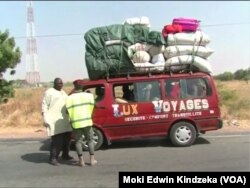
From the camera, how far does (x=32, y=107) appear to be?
20.0 metres

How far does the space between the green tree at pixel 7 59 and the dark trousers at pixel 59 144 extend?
10262 mm

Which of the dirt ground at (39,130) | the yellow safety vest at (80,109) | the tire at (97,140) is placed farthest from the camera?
the dirt ground at (39,130)

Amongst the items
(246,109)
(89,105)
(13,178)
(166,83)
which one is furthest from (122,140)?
(246,109)

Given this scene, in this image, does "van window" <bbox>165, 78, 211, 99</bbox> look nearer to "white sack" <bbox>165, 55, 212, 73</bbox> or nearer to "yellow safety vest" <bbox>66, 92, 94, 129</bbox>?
"white sack" <bbox>165, 55, 212, 73</bbox>

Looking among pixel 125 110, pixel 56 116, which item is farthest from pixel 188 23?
pixel 56 116

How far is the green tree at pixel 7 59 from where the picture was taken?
1859 cm

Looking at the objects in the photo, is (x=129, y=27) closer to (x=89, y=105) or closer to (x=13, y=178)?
(x=89, y=105)

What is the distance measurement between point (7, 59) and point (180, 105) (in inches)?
424

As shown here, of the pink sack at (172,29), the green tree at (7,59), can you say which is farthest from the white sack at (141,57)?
the green tree at (7,59)

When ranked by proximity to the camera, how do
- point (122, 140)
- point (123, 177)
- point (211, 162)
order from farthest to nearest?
1. point (122, 140)
2. point (211, 162)
3. point (123, 177)

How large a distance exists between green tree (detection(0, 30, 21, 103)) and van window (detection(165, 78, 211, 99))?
33.8 ft

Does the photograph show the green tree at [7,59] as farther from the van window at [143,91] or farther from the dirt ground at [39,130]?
the van window at [143,91]

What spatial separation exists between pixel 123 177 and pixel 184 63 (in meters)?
4.18

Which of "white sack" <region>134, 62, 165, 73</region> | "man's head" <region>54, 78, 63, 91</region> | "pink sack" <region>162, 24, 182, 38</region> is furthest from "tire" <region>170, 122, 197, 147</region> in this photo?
"man's head" <region>54, 78, 63, 91</region>
